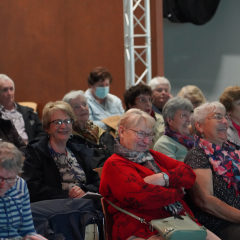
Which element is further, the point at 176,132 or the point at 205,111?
the point at 176,132

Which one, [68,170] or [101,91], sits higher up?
[101,91]

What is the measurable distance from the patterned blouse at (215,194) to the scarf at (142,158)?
28cm

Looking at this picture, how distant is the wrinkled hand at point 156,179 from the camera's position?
216 cm

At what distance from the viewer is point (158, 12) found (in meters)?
5.83

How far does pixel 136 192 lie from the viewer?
2.05 m

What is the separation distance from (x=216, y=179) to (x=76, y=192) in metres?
0.96

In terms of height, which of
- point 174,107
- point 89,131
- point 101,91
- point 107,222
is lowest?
point 107,222

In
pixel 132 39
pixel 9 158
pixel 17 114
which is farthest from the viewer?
pixel 132 39

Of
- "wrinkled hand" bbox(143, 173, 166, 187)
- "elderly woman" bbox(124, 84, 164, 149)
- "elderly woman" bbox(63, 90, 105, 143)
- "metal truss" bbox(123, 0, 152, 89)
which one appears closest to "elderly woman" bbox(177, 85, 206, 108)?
"elderly woman" bbox(124, 84, 164, 149)

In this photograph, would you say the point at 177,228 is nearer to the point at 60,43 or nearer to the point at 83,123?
the point at 83,123

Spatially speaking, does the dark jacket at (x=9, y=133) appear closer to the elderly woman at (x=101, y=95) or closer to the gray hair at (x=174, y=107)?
the elderly woman at (x=101, y=95)

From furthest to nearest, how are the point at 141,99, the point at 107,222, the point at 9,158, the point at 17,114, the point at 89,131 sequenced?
the point at 17,114 → the point at 141,99 → the point at 89,131 → the point at 107,222 → the point at 9,158

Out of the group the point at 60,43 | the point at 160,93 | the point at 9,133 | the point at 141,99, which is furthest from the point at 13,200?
the point at 60,43

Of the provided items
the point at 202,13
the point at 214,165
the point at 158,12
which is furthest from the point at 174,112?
the point at 202,13
